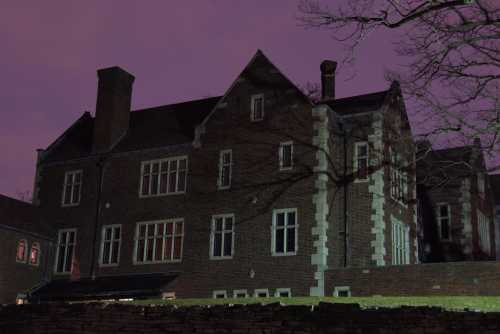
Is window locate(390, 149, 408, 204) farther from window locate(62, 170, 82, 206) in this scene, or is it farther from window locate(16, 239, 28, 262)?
window locate(16, 239, 28, 262)

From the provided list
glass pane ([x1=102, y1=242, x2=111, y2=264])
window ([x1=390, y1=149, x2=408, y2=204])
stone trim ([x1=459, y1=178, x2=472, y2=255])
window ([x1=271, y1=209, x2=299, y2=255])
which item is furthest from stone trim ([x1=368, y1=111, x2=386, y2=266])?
glass pane ([x1=102, y1=242, x2=111, y2=264])

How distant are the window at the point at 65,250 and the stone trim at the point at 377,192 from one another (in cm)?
1582

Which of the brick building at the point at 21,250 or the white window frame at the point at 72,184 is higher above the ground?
the white window frame at the point at 72,184

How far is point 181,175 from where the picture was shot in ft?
112

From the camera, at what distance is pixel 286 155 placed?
1210 inches

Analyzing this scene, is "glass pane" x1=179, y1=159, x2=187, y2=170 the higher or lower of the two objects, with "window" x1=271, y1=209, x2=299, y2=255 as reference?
higher

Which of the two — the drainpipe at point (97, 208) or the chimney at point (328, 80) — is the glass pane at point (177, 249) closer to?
the drainpipe at point (97, 208)

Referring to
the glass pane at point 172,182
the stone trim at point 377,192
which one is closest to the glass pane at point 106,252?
the glass pane at point 172,182

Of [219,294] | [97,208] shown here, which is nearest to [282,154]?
[219,294]

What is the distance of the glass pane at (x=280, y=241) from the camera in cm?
2955

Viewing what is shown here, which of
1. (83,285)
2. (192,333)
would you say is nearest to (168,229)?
(83,285)

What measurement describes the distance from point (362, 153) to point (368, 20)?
13.3 m

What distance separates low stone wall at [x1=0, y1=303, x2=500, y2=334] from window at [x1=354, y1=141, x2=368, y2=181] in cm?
1469

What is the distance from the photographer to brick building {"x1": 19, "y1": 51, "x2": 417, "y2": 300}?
97.3 feet
